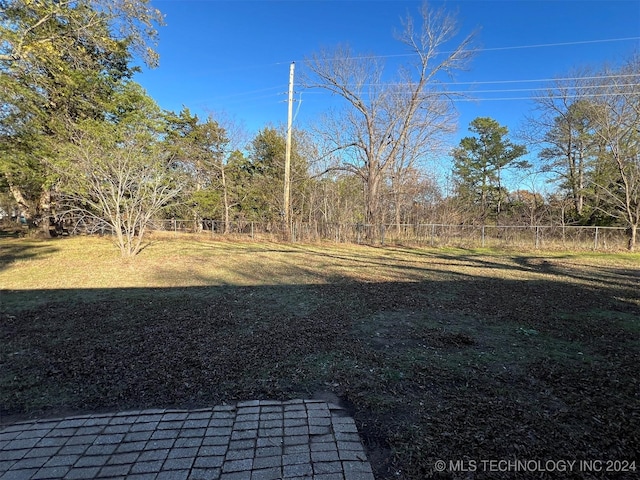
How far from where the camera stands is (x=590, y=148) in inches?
789

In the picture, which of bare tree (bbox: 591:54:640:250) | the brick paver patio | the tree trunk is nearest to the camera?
the brick paver patio

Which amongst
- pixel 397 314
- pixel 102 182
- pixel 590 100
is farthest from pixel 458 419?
pixel 590 100

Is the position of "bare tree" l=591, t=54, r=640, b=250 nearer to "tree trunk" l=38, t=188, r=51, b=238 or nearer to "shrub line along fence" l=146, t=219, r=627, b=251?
"shrub line along fence" l=146, t=219, r=627, b=251

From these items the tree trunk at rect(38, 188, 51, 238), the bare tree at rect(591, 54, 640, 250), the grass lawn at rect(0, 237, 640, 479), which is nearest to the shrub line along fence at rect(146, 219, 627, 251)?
the bare tree at rect(591, 54, 640, 250)

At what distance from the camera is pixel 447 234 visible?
1720 centimetres

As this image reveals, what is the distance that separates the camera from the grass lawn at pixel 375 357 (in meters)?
2.09

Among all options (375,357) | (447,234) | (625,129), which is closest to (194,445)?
(375,357)

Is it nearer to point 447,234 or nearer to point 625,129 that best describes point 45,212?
point 447,234

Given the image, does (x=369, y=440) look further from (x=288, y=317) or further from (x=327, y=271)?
(x=327, y=271)

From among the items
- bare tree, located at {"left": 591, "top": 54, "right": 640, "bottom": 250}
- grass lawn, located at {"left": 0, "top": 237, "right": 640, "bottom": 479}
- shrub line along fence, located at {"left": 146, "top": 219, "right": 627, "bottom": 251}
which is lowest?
grass lawn, located at {"left": 0, "top": 237, "right": 640, "bottom": 479}

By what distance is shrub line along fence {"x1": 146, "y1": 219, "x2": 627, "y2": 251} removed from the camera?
15.2m

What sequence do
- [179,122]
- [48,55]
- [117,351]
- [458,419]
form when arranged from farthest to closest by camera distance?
[179,122] → [48,55] → [117,351] → [458,419]

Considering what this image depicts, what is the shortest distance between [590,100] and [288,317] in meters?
19.0

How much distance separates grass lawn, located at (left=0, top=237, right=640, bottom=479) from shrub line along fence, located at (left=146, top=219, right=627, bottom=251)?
1018 cm
